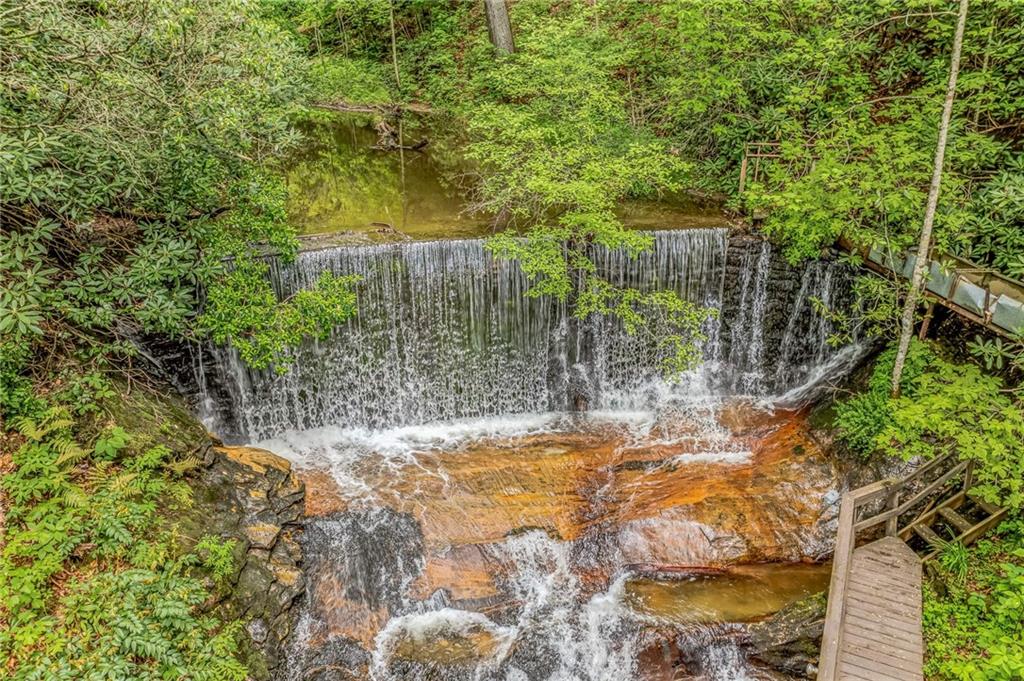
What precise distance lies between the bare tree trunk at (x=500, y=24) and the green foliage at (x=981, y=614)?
1236cm

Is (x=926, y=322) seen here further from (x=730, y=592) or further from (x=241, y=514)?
(x=241, y=514)

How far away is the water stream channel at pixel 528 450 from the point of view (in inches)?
261

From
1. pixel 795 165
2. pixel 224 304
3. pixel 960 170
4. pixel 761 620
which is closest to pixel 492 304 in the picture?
pixel 224 304

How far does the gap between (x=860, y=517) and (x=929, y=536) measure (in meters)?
0.93

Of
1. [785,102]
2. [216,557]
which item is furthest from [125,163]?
[785,102]

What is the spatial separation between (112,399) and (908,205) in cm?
997

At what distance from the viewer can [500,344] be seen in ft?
32.7

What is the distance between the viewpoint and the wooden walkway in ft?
17.0

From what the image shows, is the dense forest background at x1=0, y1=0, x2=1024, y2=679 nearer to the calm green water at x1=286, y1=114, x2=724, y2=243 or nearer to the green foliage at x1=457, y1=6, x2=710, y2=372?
the green foliage at x1=457, y1=6, x2=710, y2=372

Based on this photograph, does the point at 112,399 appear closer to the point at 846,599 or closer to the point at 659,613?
the point at 659,613

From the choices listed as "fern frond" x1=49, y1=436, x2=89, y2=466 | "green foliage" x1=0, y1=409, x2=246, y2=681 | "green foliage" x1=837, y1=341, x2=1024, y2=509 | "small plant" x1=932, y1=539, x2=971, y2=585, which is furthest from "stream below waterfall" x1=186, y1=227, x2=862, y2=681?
"fern frond" x1=49, y1=436, x2=89, y2=466

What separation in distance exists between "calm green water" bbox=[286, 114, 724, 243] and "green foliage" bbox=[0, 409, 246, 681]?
5.21 meters

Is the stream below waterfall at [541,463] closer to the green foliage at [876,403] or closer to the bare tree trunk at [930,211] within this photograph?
the green foliage at [876,403]

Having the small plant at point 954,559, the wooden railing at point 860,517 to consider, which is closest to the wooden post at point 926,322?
the wooden railing at point 860,517
